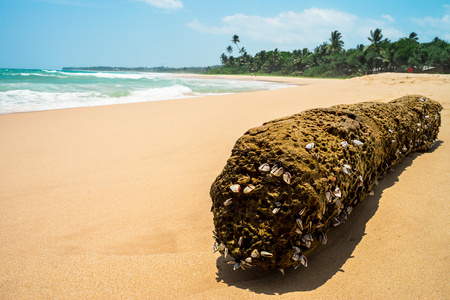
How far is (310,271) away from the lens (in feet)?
6.46

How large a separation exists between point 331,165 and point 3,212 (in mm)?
3447

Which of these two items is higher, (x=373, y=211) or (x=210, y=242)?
(x=373, y=211)

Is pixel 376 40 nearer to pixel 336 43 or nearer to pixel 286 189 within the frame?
pixel 336 43

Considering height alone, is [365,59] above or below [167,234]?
above

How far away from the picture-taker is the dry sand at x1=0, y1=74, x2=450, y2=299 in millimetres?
1897

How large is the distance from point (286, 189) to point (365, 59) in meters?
58.5

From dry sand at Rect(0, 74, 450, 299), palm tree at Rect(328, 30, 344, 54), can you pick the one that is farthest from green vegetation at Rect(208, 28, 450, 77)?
dry sand at Rect(0, 74, 450, 299)

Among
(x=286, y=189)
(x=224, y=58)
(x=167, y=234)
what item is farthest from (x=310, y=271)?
(x=224, y=58)

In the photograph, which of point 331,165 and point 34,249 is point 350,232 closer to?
point 331,165

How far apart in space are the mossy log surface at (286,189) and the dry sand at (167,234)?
0.29m

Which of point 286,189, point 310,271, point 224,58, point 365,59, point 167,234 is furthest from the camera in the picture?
point 224,58

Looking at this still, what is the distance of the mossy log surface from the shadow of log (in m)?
0.14

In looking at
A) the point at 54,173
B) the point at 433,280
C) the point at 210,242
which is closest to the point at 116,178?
the point at 54,173

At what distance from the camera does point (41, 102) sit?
12164 mm
